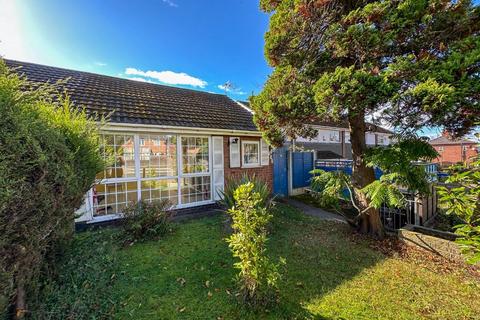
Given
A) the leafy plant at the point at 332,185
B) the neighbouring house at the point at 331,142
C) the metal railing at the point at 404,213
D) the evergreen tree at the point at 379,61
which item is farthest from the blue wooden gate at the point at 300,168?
the evergreen tree at the point at 379,61

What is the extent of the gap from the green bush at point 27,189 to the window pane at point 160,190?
4792mm

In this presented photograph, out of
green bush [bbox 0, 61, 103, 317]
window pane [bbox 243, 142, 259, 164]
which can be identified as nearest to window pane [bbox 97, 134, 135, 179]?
green bush [bbox 0, 61, 103, 317]

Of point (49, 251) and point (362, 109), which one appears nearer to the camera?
point (49, 251)

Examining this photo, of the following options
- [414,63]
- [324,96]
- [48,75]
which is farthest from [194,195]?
[414,63]

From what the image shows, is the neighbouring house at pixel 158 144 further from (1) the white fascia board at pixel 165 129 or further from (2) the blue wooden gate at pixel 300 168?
(2) the blue wooden gate at pixel 300 168

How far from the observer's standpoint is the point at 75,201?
129 inches

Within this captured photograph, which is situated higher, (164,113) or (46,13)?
(46,13)

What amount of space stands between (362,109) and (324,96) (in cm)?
82

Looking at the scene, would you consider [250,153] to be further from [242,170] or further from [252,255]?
[252,255]

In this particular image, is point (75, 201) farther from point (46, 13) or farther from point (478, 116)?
point (46, 13)

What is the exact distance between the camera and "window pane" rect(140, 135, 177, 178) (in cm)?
786

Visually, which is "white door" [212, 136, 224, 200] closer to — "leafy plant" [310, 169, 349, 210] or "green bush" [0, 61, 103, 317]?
"leafy plant" [310, 169, 349, 210]

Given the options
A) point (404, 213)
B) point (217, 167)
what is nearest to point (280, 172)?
point (217, 167)

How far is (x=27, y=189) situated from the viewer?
89.0 inches
